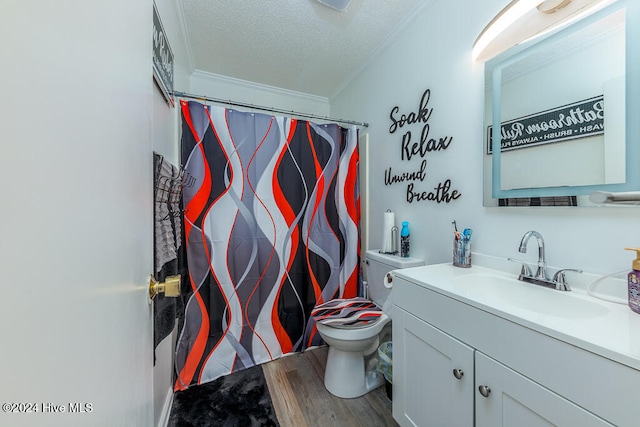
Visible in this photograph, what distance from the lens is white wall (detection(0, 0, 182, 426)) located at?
0.22 meters

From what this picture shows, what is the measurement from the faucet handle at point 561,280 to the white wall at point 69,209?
1327mm

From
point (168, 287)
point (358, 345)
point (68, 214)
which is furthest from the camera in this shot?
point (358, 345)

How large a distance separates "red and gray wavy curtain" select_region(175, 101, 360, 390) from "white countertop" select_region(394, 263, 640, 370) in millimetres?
916

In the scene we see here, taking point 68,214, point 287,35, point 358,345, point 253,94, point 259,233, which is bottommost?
point 358,345

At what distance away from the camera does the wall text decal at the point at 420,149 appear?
4.54 feet

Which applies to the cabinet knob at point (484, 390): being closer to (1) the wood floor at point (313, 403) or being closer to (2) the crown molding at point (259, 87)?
(1) the wood floor at point (313, 403)

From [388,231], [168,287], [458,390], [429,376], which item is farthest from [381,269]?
[168,287]

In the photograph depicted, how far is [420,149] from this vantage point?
1.54 metres

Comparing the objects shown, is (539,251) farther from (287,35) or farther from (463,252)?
(287,35)

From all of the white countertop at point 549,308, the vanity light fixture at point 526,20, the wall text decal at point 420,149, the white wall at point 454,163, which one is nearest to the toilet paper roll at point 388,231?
the white wall at point 454,163

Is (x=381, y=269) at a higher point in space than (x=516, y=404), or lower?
higher

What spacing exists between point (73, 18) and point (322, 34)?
1769 mm

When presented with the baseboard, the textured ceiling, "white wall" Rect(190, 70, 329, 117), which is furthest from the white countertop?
"white wall" Rect(190, 70, 329, 117)

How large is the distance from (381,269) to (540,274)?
2.69 feet
